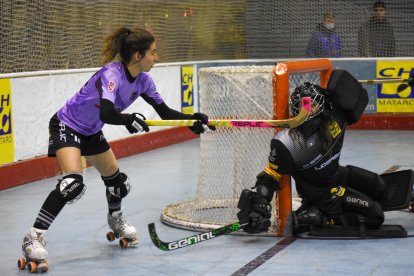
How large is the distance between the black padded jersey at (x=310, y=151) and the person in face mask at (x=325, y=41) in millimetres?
7194

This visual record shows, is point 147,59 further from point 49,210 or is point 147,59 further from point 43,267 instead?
point 43,267

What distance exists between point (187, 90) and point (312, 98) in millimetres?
6415

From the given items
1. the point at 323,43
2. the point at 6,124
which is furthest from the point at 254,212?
the point at 323,43

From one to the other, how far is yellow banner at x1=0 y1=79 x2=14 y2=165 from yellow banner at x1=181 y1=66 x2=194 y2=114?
3.78 m

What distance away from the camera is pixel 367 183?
640cm

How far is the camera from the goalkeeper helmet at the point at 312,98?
599 centimetres

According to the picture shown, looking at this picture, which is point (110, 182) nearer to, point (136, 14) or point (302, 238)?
point (302, 238)

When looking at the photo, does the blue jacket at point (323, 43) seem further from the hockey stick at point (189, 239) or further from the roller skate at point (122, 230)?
the hockey stick at point (189, 239)

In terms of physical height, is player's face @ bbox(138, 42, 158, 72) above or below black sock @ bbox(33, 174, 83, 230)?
above

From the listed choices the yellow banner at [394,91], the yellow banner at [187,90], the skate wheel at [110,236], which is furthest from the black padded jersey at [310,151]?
the yellow banner at [394,91]

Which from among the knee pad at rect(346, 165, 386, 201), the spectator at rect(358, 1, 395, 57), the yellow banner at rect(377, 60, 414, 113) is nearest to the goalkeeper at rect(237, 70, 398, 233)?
the knee pad at rect(346, 165, 386, 201)

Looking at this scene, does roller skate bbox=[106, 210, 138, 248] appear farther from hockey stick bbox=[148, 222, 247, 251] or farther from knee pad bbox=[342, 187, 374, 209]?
knee pad bbox=[342, 187, 374, 209]

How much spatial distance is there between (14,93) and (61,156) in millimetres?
3512

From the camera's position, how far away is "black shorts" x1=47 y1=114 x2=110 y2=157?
221 inches
